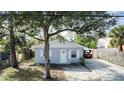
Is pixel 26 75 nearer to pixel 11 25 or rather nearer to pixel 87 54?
pixel 11 25

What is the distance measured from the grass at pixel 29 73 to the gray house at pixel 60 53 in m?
0.17

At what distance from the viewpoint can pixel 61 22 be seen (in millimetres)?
6711

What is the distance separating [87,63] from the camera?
22.3ft

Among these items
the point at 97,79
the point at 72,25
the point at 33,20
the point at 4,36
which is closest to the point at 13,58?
the point at 4,36

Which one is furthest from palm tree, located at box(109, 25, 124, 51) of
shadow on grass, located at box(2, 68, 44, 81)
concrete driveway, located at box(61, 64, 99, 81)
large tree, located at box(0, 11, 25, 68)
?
large tree, located at box(0, 11, 25, 68)

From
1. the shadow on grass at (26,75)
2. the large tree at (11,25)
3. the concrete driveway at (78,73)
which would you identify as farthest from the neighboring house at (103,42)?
the large tree at (11,25)

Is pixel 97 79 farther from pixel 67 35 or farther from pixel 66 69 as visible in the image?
pixel 67 35

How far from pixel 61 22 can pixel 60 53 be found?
74 cm

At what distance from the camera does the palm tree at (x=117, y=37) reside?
666 cm

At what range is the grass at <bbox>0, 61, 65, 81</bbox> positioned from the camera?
266 inches

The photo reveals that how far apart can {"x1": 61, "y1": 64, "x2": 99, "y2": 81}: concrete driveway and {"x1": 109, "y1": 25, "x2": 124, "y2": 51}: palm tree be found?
86cm

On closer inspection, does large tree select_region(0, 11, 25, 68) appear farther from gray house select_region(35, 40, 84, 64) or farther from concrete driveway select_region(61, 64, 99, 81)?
concrete driveway select_region(61, 64, 99, 81)

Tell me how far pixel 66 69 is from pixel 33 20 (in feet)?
4.50

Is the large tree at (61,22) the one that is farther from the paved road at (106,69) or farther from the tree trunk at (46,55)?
the paved road at (106,69)
